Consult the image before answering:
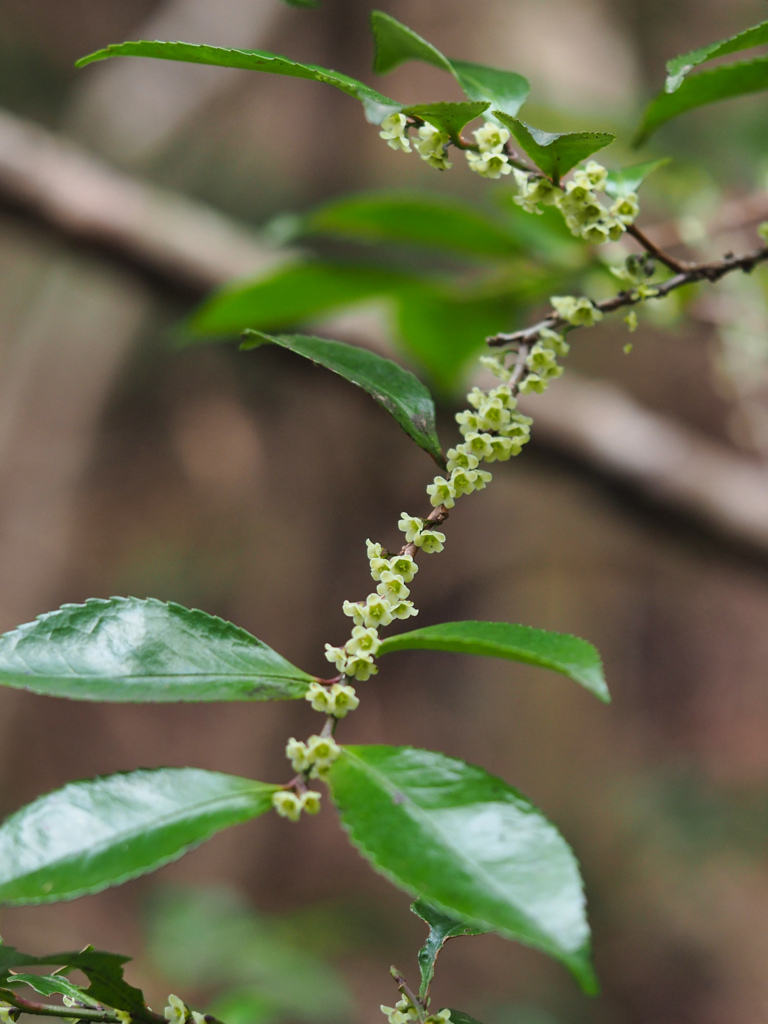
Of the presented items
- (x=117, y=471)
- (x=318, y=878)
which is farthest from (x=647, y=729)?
(x=117, y=471)

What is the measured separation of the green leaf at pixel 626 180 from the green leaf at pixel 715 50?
40mm

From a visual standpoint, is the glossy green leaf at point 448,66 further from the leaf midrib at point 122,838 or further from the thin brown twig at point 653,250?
the leaf midrib at point 122,838

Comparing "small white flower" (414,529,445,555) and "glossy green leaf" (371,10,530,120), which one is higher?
"glossy green leaf" (371,10,530,120)

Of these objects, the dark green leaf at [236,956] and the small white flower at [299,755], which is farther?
the dark green leaf at [236,956]

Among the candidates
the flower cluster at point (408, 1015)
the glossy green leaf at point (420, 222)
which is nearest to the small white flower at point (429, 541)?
the flower cluster at point (408, 1015)

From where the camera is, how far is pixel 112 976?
0.37m

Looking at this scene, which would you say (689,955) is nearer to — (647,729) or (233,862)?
(647,729)

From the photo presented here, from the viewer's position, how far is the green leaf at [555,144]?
38 centimetres

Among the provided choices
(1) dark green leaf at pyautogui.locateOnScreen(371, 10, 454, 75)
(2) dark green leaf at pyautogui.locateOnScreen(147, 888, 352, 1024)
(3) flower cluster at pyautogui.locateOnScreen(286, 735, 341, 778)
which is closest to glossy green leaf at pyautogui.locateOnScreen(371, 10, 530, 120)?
(1) dark green leaf at pyautogui.locateOnScreen(371, 10, 454, 75)

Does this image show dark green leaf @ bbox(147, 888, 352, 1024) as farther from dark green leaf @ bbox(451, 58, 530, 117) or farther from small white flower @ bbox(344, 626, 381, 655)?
dark green leaf @ bbox(451, 58, 530, 117)

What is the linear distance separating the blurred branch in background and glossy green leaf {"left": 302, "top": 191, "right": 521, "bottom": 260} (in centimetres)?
43

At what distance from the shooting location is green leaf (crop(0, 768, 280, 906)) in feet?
0.98

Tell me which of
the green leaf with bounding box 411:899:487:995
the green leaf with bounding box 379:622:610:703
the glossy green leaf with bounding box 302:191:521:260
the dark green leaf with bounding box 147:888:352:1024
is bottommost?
the dark green leaf with bounding box 147:888:352:1024

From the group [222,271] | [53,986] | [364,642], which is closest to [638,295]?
[364,642]
